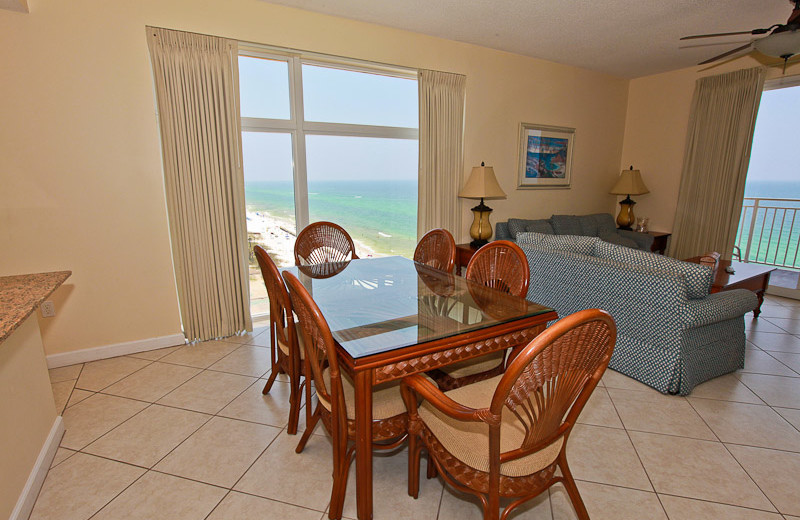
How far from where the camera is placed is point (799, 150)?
167 inches

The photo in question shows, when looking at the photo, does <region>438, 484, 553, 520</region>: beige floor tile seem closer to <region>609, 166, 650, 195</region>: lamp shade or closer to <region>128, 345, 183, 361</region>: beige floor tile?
<region>128, 345, 183, 361</region>: beige floor tile

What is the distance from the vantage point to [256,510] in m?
1.54

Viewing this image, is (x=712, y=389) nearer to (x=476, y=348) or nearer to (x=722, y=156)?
(x=476, y=348)

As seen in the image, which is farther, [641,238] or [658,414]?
[641,238]

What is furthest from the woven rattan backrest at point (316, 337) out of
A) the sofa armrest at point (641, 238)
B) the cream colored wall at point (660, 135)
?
the cream colored wall at point (660, 135)

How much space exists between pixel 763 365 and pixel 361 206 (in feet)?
11.6

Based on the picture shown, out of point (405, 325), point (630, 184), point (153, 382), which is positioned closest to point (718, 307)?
point (405, 325)

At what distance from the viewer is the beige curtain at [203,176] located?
2740mm

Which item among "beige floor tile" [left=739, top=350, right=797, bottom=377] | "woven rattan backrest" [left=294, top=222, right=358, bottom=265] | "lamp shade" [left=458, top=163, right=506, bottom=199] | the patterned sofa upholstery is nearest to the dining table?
"woven rattan backrest" [left=294, top=222, right=358, bottom=265]

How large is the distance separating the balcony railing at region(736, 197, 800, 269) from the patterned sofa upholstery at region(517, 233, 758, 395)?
293 cm

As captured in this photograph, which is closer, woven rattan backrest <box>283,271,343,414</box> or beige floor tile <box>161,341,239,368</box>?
woven rattan backrest <box>283,271,343,414</box>

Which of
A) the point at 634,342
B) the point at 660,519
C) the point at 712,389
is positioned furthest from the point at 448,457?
the point at 712,389

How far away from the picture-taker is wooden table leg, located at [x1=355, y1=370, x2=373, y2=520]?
128cm

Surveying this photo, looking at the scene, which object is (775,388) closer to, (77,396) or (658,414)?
(658,414)
